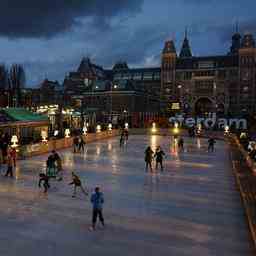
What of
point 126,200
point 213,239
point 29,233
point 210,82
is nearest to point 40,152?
point 126,200

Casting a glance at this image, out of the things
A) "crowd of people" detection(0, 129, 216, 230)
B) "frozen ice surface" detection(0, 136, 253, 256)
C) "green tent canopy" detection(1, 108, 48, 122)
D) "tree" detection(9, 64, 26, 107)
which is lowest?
"frozen ice surface" detection(0, 136, 253, 256)

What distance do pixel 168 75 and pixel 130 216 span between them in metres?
104

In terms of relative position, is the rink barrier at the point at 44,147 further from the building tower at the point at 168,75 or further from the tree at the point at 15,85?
the building tower at the point at 168,75

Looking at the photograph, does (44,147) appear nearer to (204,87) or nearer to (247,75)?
(204,87)

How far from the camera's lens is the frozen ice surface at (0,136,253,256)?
9.00 metres

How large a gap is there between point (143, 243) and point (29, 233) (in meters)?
3.12

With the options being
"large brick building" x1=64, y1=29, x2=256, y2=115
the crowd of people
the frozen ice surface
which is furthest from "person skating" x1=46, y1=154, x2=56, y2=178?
"large brick building" x1=64, y1=29, x2=256, y2=115

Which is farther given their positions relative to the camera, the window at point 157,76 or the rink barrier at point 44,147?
the window at point 157,76

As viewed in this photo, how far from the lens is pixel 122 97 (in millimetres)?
88375

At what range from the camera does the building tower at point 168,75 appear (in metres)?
110

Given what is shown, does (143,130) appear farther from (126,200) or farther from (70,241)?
(70,241)

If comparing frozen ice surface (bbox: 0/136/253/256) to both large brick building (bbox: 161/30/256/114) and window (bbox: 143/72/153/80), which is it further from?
window (bbox: 143/72/153/80)

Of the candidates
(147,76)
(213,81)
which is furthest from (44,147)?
(147,76)

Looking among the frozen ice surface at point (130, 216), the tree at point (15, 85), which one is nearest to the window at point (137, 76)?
the tree at point (15, 85)
